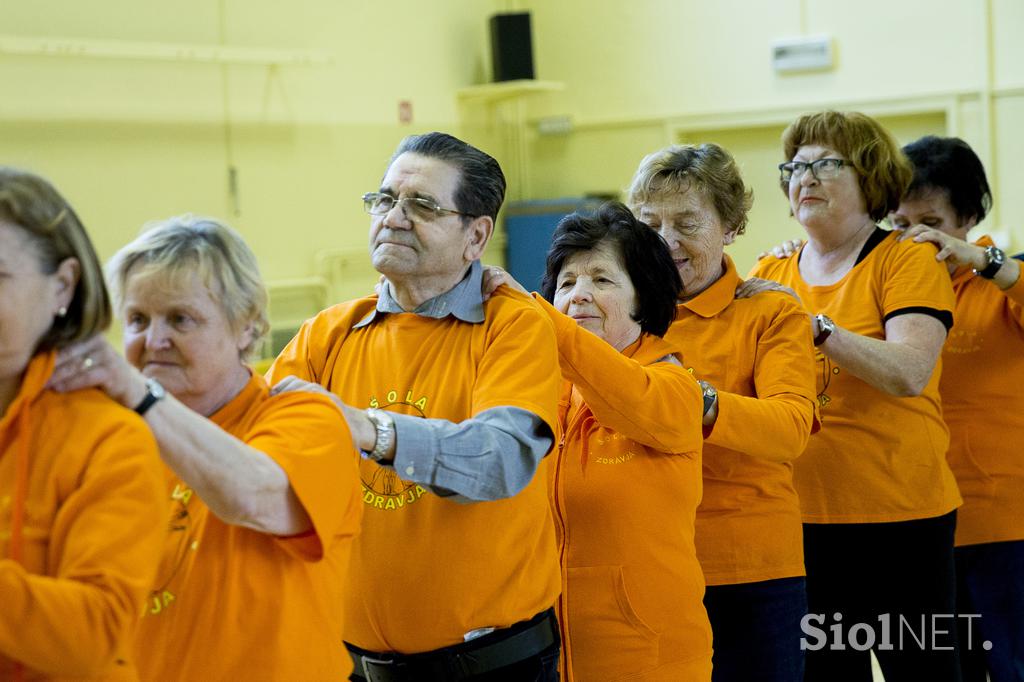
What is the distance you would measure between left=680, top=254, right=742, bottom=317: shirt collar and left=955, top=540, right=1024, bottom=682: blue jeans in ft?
3.96

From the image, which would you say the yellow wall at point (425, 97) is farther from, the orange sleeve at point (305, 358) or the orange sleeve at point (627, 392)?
the orange sleeve at point (627, 392)

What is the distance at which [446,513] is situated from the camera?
5.85 ft

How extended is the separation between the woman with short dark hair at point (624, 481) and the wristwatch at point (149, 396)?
78cm

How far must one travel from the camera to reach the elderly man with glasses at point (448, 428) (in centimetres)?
173

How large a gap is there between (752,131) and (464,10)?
211 centimetres

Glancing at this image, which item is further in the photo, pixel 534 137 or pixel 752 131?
pixel 534 137

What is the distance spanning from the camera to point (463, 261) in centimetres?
194

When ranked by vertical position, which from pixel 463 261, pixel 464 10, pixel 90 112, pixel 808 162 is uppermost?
pixel 464 10

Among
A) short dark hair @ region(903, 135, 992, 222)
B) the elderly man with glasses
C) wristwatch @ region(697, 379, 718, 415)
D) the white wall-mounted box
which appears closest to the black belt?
Answer: the elderly man with glasses

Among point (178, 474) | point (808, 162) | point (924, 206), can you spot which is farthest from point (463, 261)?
point (924, 206)

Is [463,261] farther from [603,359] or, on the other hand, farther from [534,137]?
[534,137]

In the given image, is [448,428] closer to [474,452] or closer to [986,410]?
[474,452]

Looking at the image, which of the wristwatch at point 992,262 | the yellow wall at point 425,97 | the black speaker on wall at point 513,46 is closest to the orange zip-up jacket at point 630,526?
the wristwatch at point 992,262

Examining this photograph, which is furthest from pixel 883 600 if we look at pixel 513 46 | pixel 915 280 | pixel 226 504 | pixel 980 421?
pixel 513 46
